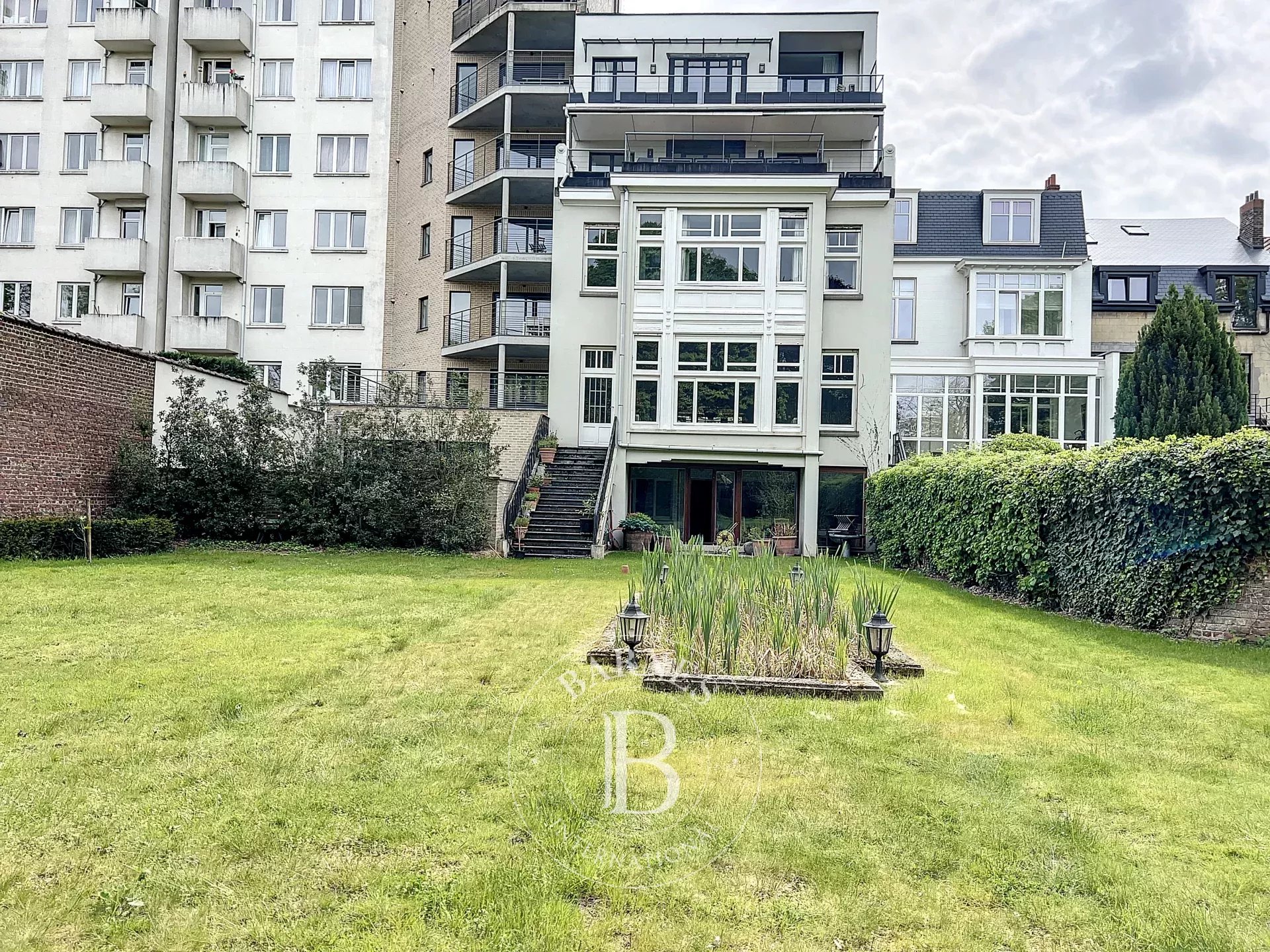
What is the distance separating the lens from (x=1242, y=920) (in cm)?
316

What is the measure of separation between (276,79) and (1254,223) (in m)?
38.4

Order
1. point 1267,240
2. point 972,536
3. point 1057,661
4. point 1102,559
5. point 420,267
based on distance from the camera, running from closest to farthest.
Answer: point 1057,661 < point 1102,559 < point 972,536 < point 420,267 < point 1267,240

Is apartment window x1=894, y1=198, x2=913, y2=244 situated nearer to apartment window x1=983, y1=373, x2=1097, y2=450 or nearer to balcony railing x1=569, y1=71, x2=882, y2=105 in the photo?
balcony railing x1=569, y1=71, x2=882, y2=105

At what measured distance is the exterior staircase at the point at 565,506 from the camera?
1855 cm

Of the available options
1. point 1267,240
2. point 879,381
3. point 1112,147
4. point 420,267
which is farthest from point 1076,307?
point 420,267

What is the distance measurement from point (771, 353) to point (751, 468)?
3198 millimetres

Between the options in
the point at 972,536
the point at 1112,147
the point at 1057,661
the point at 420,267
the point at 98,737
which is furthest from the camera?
the point at 420,267

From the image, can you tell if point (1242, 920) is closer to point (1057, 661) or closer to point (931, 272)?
point (1057, 661)

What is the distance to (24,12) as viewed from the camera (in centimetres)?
2938

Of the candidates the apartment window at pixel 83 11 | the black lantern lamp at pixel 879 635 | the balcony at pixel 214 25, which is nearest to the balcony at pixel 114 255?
the balcony at pixel 214 25

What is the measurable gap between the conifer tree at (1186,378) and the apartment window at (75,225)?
112 feet

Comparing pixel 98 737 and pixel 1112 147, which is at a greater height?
pixel 1112 147

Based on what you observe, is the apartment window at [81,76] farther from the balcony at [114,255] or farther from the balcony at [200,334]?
the balcony at [200,334]
